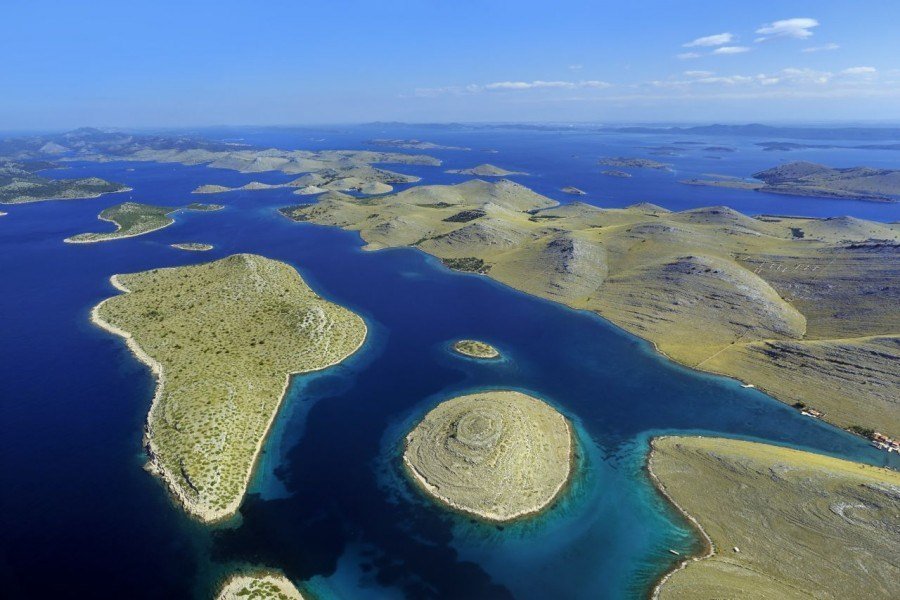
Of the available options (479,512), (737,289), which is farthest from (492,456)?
(737,289)

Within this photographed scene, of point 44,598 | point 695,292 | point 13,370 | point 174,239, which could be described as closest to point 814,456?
point 695,292

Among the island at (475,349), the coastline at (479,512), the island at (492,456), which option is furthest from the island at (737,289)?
the coastline at (479,512)

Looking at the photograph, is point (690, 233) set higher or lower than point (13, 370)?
higher

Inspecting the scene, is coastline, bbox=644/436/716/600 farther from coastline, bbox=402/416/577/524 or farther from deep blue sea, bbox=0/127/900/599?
coastline, bbox=402/416/577/524

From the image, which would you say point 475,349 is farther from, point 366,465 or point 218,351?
point 218,351

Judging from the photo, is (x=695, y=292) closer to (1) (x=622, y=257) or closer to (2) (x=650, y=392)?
(1) (x=622, y=257)
